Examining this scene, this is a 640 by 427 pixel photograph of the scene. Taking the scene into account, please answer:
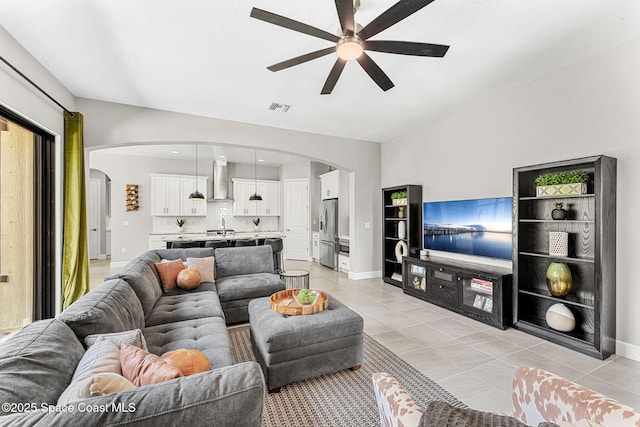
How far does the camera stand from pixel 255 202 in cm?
861

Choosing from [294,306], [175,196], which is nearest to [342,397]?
[294,306]

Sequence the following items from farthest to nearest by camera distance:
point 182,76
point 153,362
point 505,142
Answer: point 505,142 < point 182,76 < point 153,362

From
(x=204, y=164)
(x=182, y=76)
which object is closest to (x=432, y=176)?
(x=182, y=76)

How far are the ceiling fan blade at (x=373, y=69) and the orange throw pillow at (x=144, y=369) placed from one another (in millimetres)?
2220

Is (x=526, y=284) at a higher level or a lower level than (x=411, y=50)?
lower

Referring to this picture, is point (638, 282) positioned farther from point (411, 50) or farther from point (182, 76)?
point (182, 76)

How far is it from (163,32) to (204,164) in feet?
20.0

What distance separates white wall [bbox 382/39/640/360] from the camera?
8.41 feet

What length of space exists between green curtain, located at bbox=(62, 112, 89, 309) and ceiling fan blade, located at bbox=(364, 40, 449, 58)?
3539mm

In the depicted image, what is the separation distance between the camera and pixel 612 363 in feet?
8.10

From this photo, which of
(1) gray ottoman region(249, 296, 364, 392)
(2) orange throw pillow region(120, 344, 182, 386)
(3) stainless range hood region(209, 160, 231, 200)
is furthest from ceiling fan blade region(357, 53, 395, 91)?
(3) stainless range hood region(209, 160, 231, 200)

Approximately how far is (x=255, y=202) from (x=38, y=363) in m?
7.64

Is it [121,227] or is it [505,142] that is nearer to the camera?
[505,142]

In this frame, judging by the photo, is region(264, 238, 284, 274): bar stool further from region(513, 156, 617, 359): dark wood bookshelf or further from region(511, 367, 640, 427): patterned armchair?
region(511, 367, 640, 427): patterned armchair
